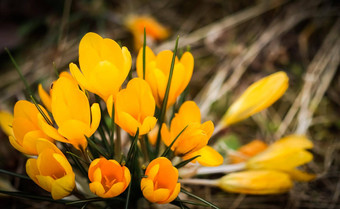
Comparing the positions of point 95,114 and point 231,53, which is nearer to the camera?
point 95,114

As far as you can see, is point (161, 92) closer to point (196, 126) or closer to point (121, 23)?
point (196, 126)

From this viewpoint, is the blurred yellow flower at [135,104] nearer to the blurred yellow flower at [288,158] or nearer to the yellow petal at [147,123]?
the yellow petal at [147,123]

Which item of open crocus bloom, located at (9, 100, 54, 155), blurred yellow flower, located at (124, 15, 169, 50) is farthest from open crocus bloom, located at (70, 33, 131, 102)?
blurred yellow flower, located at (124, 15, 169, 50)

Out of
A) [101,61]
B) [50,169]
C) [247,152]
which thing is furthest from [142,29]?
[50,169]

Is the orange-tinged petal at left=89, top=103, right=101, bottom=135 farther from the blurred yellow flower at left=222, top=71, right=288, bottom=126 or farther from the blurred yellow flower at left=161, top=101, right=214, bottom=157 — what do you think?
the blurred yellow flower at left=222, top=71, right=288, bottom=126

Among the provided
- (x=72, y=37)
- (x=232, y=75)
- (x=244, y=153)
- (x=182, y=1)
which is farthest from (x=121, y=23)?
(x=244, y=153)

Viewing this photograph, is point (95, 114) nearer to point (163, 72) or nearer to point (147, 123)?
point (147, 123)
